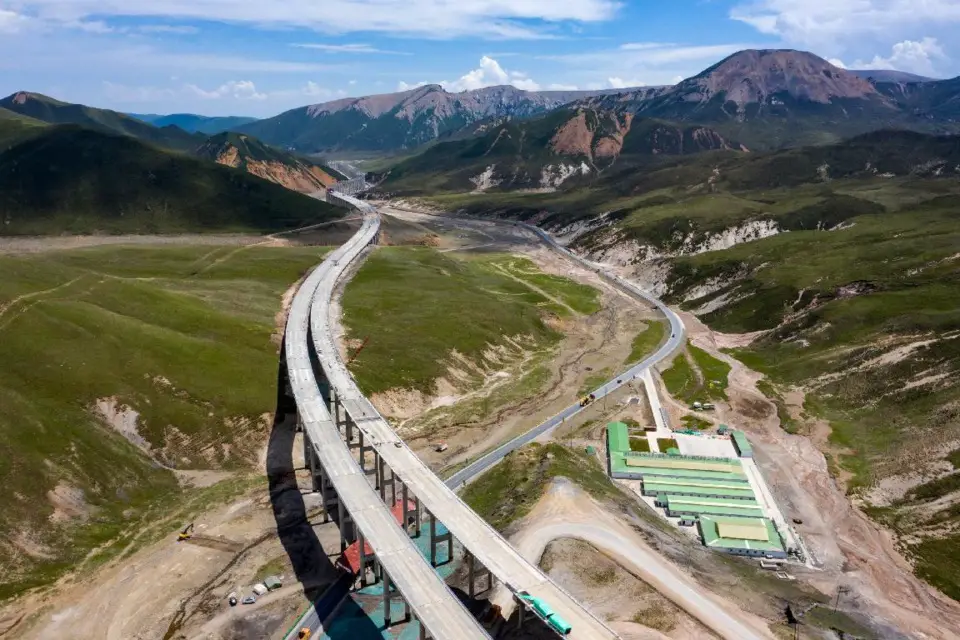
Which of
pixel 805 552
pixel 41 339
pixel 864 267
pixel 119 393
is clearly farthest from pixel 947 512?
pixel 41 339

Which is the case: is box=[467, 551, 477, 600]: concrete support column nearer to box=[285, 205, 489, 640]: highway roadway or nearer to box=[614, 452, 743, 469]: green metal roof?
box=[285, 205, 489, 640]: highway roadway

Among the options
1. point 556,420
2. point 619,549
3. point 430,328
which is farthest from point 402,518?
point 430,328

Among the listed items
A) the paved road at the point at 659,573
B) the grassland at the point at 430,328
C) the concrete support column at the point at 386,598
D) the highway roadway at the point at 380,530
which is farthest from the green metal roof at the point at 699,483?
the concrete support column at the point at 386,598

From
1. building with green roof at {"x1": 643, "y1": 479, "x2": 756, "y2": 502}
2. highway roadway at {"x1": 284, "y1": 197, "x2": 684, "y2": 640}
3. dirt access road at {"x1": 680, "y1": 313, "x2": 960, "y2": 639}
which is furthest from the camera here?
building with green roof at {"x1": 643, "y1": 479, "x2": 756, "y2": 502}

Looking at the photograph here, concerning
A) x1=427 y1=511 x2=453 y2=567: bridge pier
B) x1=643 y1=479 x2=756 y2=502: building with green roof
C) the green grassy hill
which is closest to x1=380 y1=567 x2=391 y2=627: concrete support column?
x1=427 y1=511 x2=453 y2=567: bridge pier

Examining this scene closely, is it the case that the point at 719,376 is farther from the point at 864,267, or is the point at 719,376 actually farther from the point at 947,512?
the point at 864,267
